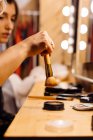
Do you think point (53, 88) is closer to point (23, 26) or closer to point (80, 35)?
point (80, 35)

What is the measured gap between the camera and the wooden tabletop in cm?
76

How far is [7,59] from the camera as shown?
1001mm

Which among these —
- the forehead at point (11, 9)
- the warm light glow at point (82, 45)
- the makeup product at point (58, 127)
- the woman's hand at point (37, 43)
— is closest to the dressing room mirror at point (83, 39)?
the warm light glow at point (82, 45)

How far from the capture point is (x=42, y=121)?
2.99 feet

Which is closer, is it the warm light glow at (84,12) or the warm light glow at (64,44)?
the warm light glow at (84,12)

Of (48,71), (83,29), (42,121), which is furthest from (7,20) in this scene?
(42,121)

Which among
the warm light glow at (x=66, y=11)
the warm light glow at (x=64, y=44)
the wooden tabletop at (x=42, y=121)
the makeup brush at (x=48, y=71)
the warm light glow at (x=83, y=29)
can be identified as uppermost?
the warm light glow at (x=66, y=11)

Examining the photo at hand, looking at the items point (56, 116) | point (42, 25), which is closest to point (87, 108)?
point (56, 116)

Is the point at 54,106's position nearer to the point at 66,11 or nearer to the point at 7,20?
the point at 7,20

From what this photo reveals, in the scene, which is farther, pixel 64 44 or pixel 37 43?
pixel 64 44

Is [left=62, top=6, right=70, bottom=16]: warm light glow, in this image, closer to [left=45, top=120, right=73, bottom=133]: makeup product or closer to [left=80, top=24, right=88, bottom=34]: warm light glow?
[left=80, top=24, right=88, bottom=34]: warm light glow

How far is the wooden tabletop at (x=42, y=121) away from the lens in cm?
76

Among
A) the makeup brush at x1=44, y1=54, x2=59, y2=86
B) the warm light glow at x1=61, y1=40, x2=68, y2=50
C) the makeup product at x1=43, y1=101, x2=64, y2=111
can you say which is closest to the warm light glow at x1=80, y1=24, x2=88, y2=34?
the warm light glow at x1=61, y1=40, x2=68, y2=50

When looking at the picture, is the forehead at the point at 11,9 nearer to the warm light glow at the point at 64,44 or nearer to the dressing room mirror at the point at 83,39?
the dressing room mirror at the point at 83,39
